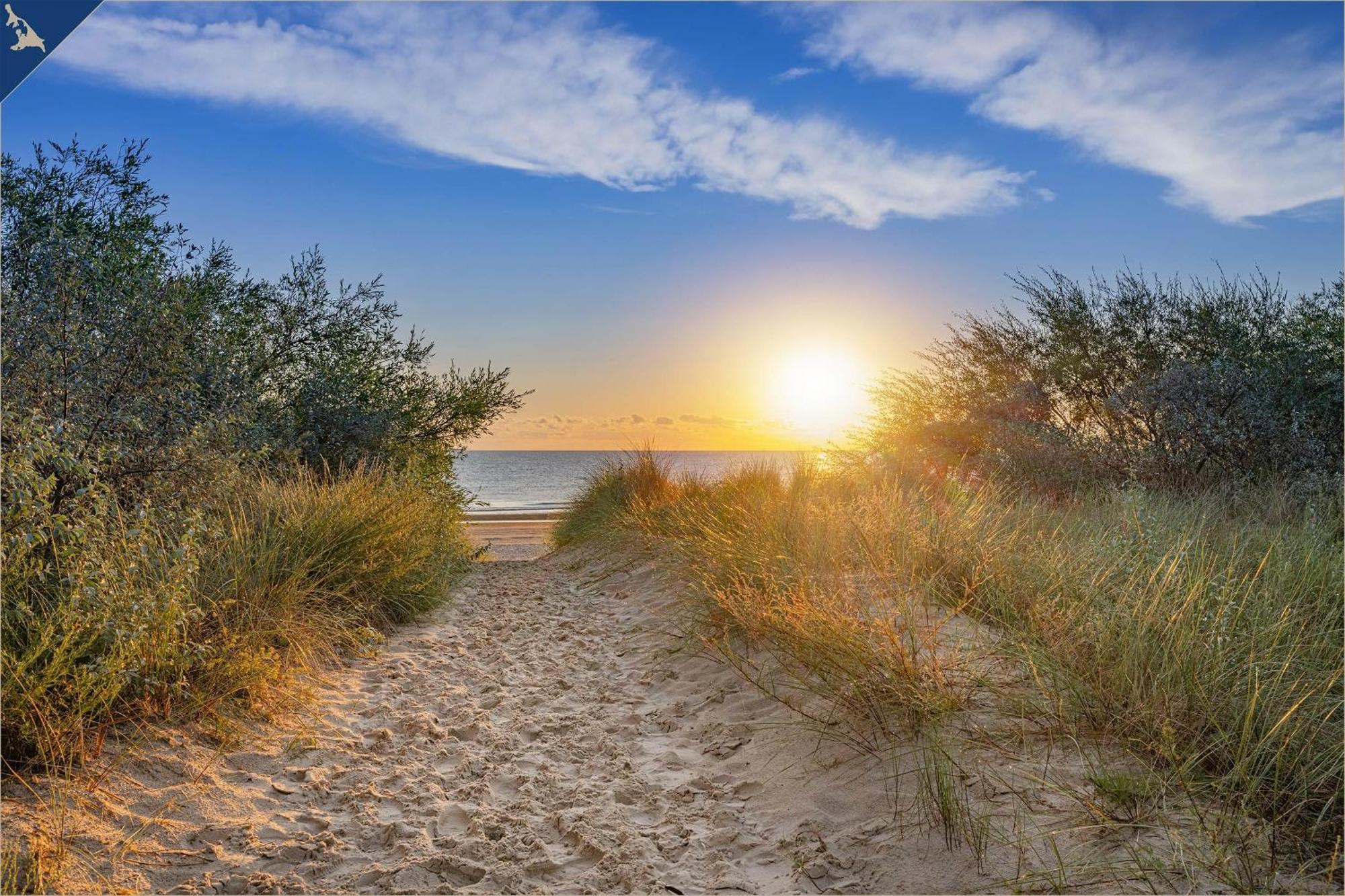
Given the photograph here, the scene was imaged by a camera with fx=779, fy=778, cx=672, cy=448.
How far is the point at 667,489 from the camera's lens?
1321 centimetres

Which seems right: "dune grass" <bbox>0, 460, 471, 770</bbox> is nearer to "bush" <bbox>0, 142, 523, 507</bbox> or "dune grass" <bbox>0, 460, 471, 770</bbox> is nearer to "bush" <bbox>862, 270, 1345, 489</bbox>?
"bush" <bbox>0, 142, 523, 507</bbox>

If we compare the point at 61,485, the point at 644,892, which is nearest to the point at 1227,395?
the point at 644,892

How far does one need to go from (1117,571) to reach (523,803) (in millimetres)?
3960

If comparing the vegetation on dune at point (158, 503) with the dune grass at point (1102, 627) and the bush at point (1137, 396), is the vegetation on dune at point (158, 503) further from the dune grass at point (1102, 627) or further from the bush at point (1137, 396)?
the bush at point (1137, 396)

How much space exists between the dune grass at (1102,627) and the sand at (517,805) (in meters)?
0.47

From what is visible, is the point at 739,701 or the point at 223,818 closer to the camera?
the point at 223,818

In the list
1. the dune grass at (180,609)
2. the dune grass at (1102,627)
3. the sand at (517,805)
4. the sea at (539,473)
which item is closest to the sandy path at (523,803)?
the sand at (517,805)

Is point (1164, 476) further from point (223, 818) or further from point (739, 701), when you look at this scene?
point (223, 818)

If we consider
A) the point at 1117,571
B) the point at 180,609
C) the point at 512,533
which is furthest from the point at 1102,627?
the point at 512,533

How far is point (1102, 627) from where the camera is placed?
3809 mm

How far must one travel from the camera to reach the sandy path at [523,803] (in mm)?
3211

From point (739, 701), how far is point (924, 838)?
6.91 ft

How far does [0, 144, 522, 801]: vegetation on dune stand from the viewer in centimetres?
376

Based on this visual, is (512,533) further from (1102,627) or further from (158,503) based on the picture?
(1102,627)
